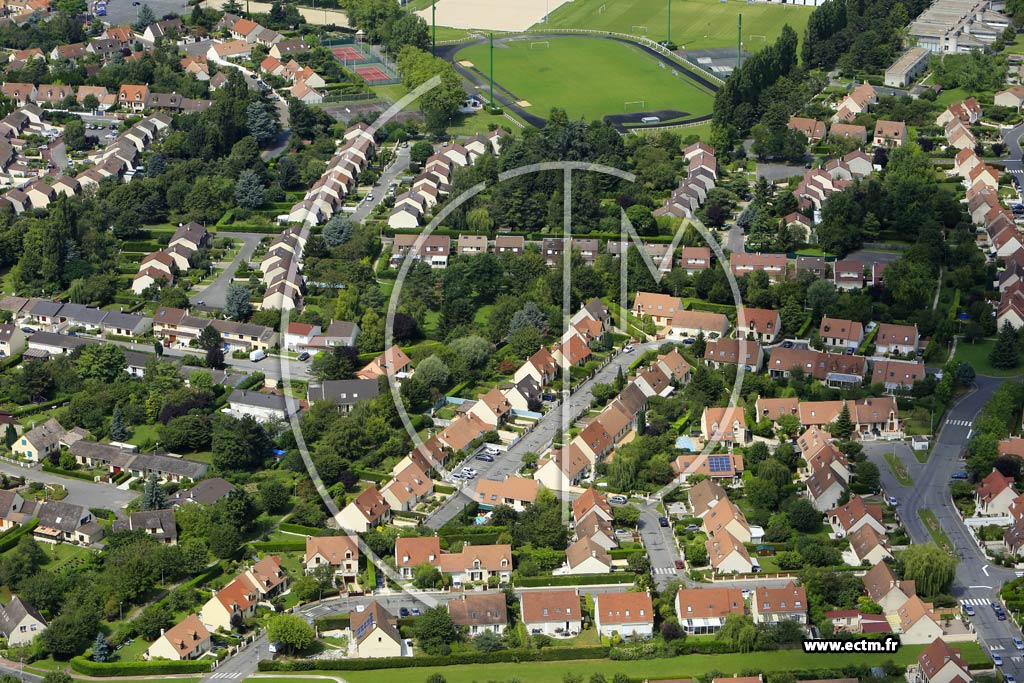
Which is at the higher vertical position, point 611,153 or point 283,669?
point 611,153

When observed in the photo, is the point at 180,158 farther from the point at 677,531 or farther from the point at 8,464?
the point at 677,531

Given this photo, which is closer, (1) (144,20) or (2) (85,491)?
(2) (85,491)

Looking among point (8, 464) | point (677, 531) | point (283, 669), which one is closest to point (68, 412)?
point (8, 464)

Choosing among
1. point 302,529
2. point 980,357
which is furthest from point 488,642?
point 980,357

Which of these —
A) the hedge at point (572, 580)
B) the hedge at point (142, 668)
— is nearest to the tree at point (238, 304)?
the hedge at point (572, 580)

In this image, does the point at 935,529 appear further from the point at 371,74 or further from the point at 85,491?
the point at 371,74

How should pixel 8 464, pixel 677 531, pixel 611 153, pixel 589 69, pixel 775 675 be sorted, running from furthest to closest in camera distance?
pixel 589 69, pixel 611 153, pixel 8 464, pixel 677 531, pixel 775 675

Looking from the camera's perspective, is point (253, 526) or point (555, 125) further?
point (555, 125)
